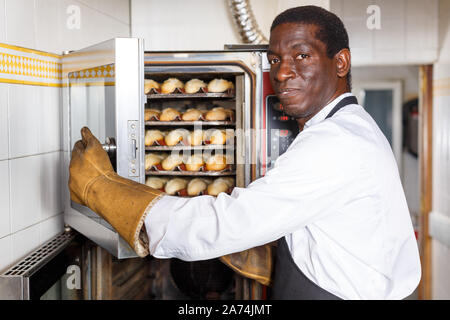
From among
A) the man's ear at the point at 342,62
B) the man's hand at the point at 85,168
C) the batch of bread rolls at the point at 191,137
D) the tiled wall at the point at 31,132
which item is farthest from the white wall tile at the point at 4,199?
the man's ear at the point at 342,62

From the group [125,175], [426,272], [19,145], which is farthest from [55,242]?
[426,272]

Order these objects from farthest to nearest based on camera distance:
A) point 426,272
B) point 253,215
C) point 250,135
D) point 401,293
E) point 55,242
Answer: point 426,272 < point 250,135 < point 55,242 < point 401,293 < point 253,215

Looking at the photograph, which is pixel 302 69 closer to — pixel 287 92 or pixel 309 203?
pixel 287 92

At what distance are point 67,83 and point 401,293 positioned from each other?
5.01 feet

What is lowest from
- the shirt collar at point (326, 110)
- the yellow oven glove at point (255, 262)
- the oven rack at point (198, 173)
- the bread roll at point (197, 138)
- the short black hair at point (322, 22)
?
the yellow oven glove at point (255, 262)

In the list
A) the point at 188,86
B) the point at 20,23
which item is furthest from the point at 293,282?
the point at 20,23

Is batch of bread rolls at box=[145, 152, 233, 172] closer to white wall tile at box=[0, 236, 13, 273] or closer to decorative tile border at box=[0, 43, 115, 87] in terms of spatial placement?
decorative tile border at box=[0, 43, 115, 87]

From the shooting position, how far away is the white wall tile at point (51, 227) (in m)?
1.88

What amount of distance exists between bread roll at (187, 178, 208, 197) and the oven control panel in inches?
17.4

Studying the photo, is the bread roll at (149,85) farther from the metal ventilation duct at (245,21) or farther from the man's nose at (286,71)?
the man's nose at (286,71)

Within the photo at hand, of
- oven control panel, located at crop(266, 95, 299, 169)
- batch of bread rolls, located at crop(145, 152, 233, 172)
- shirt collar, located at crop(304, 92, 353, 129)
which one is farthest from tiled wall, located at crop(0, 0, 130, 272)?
shirt collar, located at crop(304, 92, 353, 129)

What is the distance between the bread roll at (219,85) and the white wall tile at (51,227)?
3.09 ft

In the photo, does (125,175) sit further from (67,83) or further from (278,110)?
(278,110)

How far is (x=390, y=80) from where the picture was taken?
533cm
